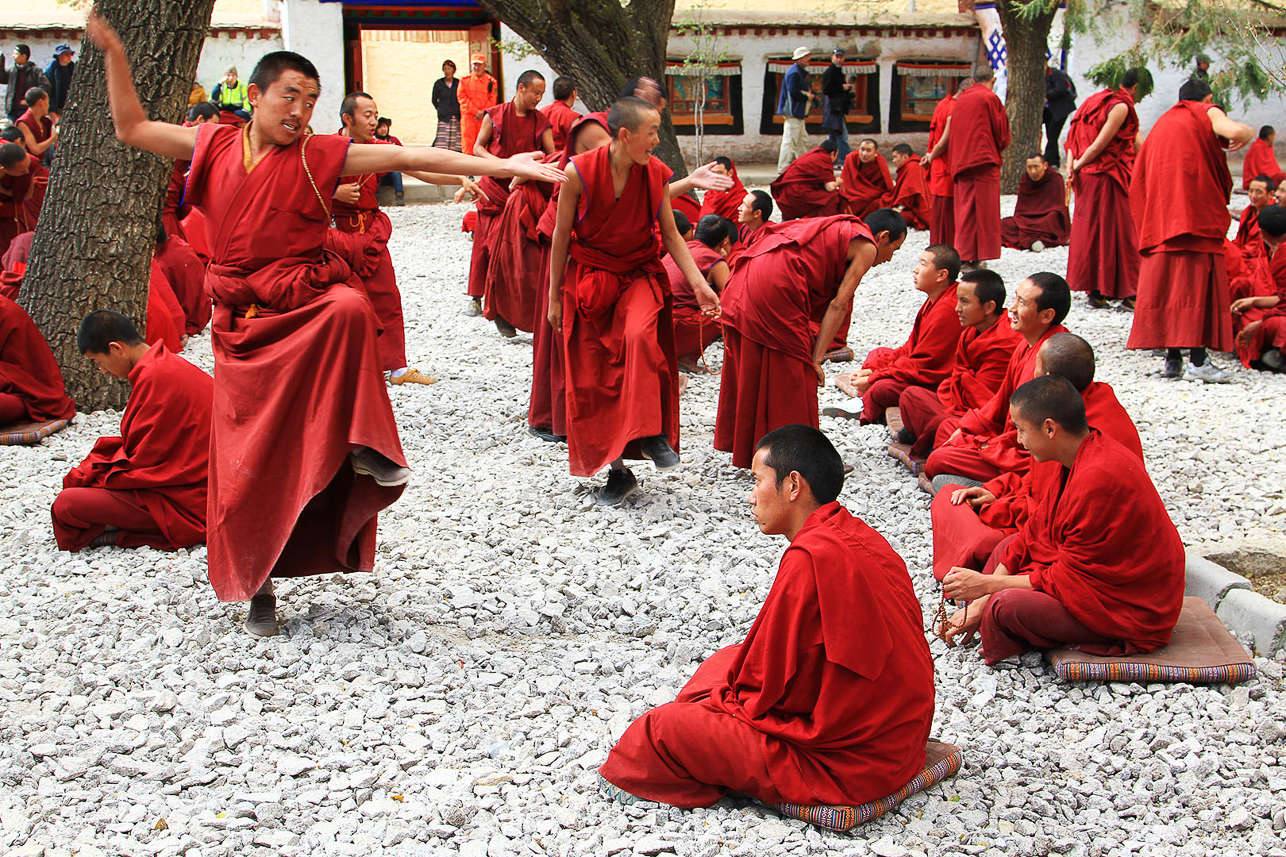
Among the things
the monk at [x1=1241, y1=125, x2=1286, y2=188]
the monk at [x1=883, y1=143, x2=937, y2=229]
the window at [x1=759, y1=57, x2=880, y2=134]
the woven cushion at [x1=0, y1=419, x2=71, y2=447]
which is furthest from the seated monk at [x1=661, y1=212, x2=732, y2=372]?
the window at [x1=759, y1=57, x2=880, y2=134]

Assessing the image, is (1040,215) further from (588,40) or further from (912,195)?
(588,40)

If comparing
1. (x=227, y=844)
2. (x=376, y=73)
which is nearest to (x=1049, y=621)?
(x=227, y=844)

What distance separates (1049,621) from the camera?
126 inches

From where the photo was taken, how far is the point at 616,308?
15.3 feet

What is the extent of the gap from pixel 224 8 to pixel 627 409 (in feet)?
49.9

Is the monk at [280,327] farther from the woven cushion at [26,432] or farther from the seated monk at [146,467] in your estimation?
the woven cushion at [26,432]

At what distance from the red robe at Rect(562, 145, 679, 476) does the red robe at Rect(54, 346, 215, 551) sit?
1410mm

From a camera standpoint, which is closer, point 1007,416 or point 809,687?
point 809,687

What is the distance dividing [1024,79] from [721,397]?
30.9 ft

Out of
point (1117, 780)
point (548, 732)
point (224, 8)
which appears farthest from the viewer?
point (224, 8)

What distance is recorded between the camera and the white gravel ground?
256 cm

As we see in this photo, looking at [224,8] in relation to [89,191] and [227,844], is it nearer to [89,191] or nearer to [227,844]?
[89,191]

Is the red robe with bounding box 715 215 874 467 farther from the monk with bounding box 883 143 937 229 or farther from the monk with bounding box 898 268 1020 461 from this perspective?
the monk with bounding box 883 143 937 229

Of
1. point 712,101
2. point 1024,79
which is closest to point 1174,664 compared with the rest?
point 1024,79
